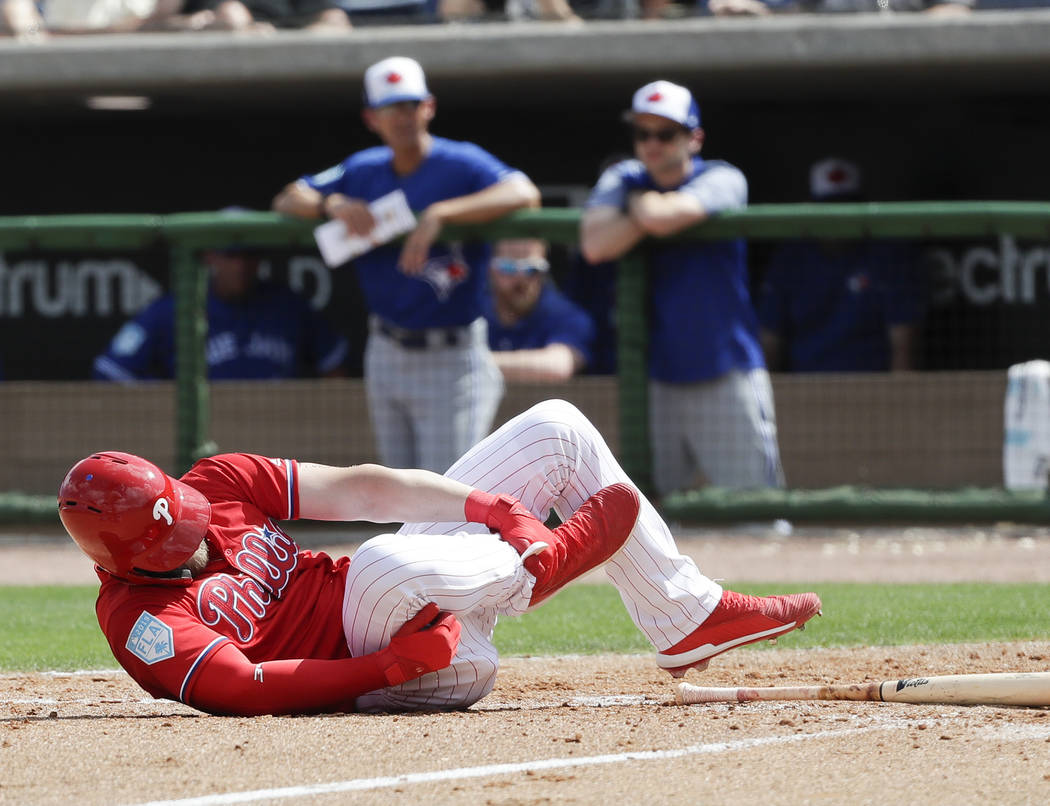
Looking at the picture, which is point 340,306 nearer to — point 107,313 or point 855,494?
point 107,313

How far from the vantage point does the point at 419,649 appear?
134 inches

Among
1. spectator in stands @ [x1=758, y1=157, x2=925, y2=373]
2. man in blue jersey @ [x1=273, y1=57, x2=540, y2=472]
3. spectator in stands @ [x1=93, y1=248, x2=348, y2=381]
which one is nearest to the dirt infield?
man in blue jersey @ [x1=273, y1=57, x2=540, y2=472]

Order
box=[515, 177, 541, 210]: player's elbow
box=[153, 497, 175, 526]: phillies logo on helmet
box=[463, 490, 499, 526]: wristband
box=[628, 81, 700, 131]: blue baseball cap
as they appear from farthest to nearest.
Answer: box=[515, 177, 541, 210]: player's elbow → box=[628, 81, 700, 131]: blue baseball cap → box=[463, 490, 499, 526]: wristband → box=[153, 497, 175, 526]: phillies logo on helmet

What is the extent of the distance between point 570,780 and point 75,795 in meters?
0.86

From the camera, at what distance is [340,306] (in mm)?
10297

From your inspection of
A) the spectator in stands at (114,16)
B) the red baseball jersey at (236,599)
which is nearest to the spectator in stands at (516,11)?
the spectator in stands at (114,16)

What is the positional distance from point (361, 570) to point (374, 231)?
3.76 meters

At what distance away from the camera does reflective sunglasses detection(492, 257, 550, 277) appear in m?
7.84

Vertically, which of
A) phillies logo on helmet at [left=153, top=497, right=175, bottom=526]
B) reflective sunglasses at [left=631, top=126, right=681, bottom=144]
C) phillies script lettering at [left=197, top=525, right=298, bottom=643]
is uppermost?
reflective sunglasses at [left=631, top=126, right=681, bottom=144]

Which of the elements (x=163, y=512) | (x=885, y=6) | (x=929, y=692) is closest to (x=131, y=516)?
(x=163, y=512)

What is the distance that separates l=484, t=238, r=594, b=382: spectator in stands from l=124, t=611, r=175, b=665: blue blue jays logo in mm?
4498

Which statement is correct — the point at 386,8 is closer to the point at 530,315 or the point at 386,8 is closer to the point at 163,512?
the point at 530,315

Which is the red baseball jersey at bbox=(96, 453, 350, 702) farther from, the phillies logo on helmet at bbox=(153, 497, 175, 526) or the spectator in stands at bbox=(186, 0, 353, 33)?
the spectator in stands at bbox=(186, 0, 353, 33)

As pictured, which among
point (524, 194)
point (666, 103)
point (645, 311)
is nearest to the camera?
point (666, 103)
